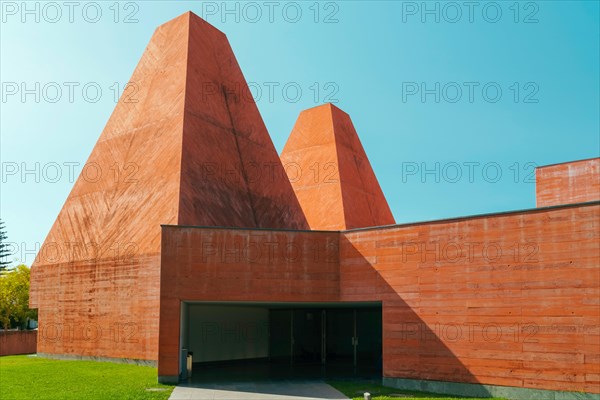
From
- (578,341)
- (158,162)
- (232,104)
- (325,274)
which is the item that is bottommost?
(578,341)

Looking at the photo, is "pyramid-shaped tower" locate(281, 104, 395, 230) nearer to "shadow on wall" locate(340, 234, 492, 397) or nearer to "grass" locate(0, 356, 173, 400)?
"shadow on wall" locate(340, 234, 492, 397)

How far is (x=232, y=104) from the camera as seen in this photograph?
Result: 28.0 metres

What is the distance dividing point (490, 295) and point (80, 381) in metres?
12.1

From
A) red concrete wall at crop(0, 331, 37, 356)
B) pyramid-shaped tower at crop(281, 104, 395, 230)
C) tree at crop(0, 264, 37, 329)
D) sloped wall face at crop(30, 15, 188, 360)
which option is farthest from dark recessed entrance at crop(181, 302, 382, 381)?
tree at crop(0, 264, 37, 329)

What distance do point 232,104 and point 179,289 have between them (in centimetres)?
1379

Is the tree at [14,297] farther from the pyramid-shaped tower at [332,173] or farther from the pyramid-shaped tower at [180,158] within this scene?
the pyramid-shaped tower at [332,173]

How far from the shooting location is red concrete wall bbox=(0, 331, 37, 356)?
30484 mm

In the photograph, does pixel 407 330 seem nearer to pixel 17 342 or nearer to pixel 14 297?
pixel 17 342

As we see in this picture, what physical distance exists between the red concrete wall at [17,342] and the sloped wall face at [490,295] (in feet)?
73.7

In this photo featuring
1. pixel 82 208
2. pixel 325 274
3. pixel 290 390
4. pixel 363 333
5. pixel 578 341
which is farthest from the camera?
pixel 82 208

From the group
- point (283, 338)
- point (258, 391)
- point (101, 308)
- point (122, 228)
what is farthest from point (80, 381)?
point (283, 338)

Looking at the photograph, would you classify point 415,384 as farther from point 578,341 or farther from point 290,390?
point 578,341

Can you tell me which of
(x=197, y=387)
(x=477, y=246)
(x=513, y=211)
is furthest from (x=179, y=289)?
(x=513, y=211)

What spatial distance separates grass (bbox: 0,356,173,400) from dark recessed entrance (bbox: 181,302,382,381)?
10.3 ft
